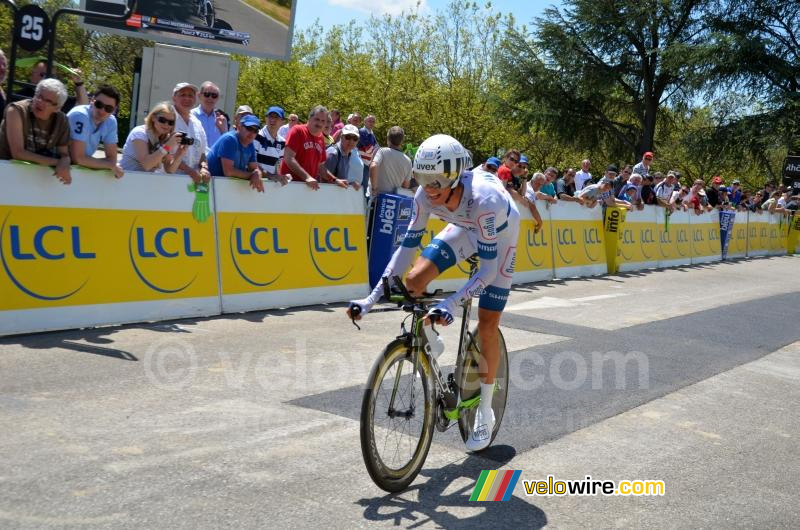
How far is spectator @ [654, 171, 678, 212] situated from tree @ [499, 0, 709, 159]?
18340 millimetres

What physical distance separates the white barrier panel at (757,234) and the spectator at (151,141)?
22.7m

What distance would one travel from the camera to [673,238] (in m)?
22.1

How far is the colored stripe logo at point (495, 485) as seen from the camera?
4891 millimetres

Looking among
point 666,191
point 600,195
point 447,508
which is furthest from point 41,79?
point 666,191

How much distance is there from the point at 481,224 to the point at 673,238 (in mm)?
18091

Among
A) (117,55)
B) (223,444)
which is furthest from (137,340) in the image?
(117,55)

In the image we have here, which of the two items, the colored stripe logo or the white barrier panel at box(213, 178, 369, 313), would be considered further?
the white barrier panel at box(213, 178, 369, 313)

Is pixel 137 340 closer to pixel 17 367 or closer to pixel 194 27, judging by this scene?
pixel 17 367

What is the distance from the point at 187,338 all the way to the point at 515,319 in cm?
446

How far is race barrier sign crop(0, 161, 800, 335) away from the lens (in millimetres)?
7895

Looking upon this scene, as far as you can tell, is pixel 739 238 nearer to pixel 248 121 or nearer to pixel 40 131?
pixel 248 121

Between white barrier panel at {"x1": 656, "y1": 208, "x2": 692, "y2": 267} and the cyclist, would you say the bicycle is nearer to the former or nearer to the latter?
the cyclist

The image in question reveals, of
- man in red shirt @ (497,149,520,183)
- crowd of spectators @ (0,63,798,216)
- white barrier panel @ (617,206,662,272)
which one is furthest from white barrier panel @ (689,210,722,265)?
man in red shirt @ (497,149,520,183)

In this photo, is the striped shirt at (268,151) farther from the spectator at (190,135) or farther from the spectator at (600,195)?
the spectator at (600,195)
